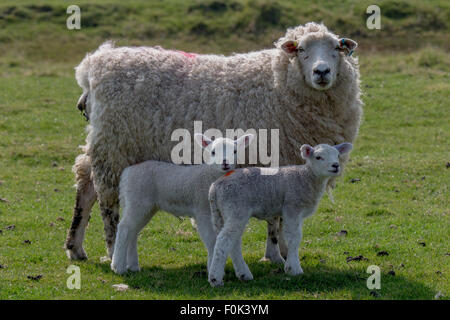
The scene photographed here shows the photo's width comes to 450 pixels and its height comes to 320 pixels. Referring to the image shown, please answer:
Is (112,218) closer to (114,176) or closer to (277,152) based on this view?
(114,176)

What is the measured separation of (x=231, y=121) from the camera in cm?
814

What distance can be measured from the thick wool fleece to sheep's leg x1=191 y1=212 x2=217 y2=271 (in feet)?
4.14

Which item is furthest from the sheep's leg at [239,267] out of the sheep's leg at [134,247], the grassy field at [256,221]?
the sheep's leg at [134,247]

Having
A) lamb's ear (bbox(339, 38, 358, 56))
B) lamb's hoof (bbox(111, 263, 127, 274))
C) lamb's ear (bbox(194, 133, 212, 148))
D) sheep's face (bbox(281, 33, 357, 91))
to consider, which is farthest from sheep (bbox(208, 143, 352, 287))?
lamb's ear (bbox(339, 38, 358, 56))

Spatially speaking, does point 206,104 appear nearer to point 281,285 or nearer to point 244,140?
point 244,140

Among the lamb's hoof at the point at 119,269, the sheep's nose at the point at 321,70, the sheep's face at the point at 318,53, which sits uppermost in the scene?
the sheep's face at the point at 318,53

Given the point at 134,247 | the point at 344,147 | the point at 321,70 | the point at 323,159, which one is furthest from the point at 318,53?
the point at 134,247

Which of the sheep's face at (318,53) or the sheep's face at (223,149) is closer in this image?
the sheep's face at (223,149)

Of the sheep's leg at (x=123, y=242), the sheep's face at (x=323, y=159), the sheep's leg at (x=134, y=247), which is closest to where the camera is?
the sheep's face at (x=323, y=159)

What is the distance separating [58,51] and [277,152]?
22.8m

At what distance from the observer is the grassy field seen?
7258 mm

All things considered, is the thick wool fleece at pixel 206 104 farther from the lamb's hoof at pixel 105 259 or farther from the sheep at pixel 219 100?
the lamb's hoof at pixel 105 259

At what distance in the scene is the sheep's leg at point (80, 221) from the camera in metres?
8.84
